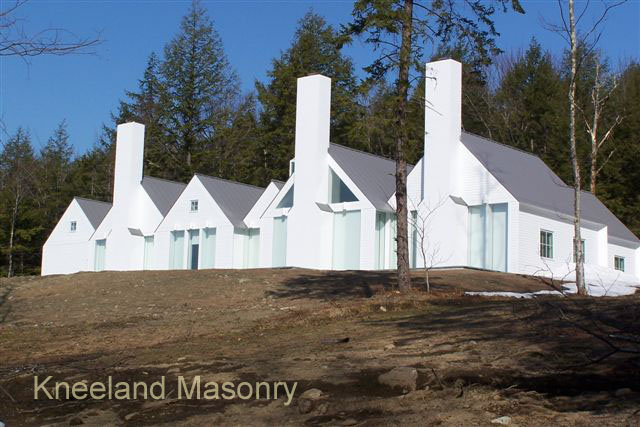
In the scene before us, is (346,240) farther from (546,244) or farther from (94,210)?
(94,210)

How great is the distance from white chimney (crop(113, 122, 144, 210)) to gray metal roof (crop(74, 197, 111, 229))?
9.50ft

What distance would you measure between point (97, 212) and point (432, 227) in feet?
73.2

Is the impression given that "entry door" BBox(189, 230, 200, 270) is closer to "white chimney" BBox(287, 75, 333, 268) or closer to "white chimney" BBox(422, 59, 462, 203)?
"white chimney" BBox(287, 75, 333, 268)

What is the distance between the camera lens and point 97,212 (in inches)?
1860

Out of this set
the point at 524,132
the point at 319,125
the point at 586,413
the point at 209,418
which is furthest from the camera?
the point at 524,132

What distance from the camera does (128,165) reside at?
145 ft

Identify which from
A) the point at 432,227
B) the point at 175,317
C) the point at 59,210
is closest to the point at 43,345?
the point at 175,317

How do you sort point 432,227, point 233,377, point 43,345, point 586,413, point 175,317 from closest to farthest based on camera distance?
point 586,413, point 233,377, point 43,345, point 175,317, point 432,227

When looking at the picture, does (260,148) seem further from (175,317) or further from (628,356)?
(628,356)

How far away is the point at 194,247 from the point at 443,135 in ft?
46.4

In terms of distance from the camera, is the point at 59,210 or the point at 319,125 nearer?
the point at 319,125

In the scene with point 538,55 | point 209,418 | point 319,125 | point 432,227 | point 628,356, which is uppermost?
point 538,55

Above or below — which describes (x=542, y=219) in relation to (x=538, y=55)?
below

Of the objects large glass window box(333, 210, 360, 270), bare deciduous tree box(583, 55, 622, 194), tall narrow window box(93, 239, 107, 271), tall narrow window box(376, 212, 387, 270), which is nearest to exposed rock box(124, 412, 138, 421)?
bare deciduous tree box(583, 55, 622, 194)
